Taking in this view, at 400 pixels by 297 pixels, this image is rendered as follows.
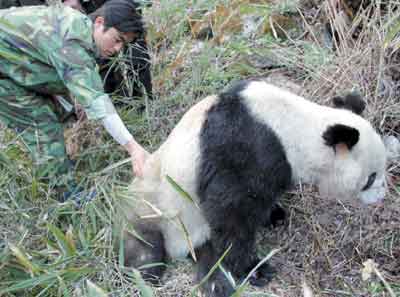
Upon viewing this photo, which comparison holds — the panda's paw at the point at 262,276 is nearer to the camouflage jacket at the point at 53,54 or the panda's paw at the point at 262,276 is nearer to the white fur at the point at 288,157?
the white fur at the point at 288,157

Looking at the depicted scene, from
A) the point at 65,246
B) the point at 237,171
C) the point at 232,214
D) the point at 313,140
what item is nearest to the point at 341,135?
the point at 313,140

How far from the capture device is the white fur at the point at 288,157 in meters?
3.12

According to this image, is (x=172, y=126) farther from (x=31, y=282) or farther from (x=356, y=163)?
(x=31, y=282)

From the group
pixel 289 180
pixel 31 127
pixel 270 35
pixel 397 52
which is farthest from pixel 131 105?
pixel 397 52

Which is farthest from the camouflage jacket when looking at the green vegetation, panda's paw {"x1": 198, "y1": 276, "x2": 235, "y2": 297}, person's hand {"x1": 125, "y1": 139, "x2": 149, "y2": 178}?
panda's paw {"x1": 198, "y1": 276, "x2": 235, "y2": 297}

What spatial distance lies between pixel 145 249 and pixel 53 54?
136cm

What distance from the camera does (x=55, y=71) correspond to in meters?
3.78

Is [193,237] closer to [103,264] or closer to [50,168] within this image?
[103,264]

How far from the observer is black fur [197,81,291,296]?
9.98ft

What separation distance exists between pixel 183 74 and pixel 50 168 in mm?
1529

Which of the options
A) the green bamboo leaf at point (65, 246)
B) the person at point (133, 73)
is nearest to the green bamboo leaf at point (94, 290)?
the green bamboo leaf at point (65, 246)

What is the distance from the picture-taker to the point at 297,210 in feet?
12.7

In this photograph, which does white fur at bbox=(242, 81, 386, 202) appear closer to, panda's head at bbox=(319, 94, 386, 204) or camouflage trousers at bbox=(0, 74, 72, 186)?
panda's head at bbox=(319, 94, 386, 204)

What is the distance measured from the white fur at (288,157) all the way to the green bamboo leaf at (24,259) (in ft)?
2.50
